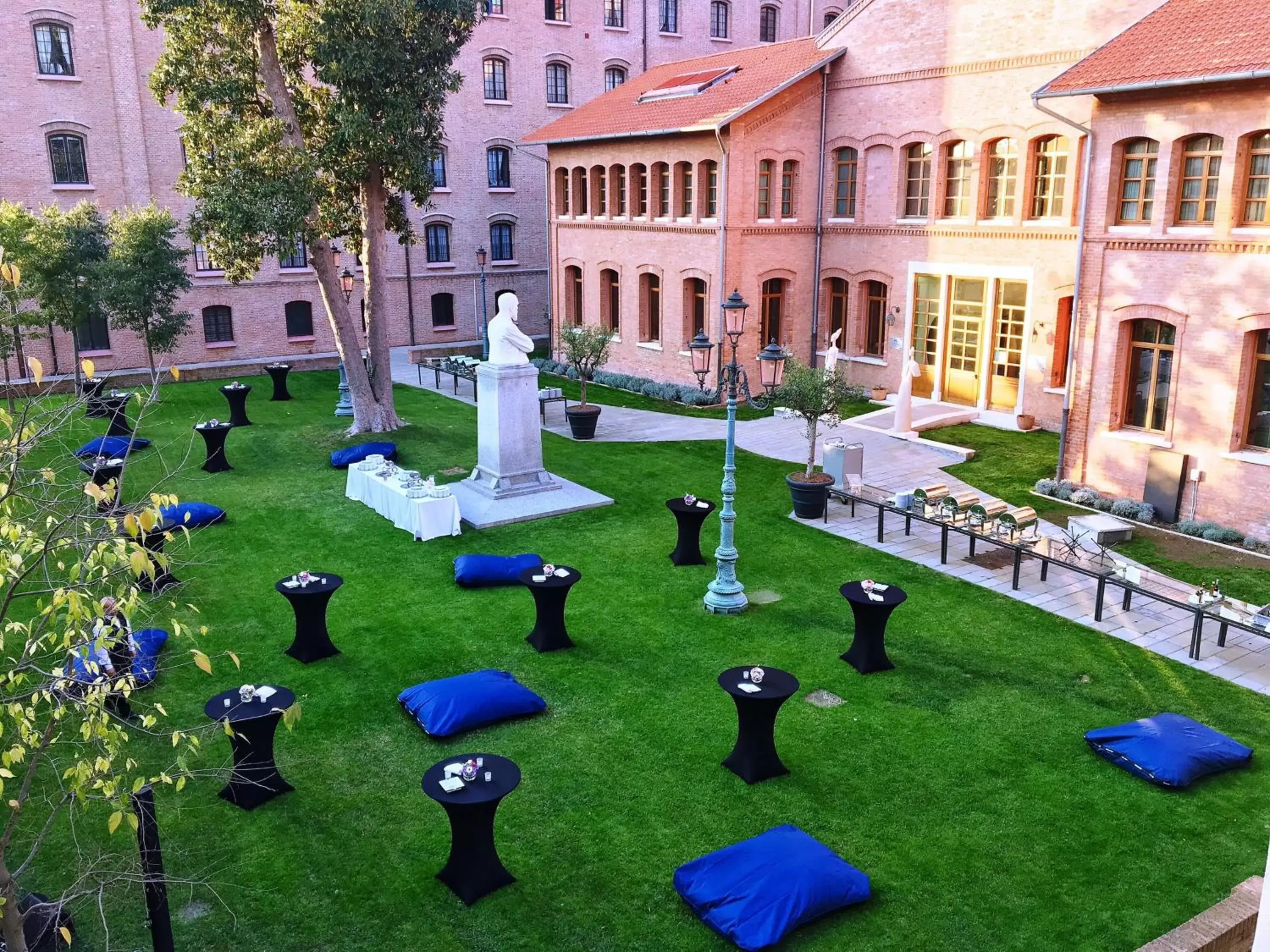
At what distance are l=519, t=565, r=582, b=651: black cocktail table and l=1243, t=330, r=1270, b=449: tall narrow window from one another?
1128 centimetres

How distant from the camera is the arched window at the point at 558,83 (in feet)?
127

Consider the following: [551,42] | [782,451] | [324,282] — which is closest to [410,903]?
[782,451]

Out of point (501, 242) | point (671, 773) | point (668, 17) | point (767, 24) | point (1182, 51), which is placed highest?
point (767, 24)

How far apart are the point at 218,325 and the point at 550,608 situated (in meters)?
25.8

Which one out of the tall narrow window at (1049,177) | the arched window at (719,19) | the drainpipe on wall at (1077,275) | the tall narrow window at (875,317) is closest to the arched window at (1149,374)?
the drainpipe on wall at (1077,275)

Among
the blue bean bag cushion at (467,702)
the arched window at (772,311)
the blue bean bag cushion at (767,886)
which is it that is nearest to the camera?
the blue bean bag cushion at (767,886)

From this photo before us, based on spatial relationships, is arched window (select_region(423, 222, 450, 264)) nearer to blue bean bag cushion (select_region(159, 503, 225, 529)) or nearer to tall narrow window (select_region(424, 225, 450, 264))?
tall narrow window (select_region(424, 225, 450, 264))

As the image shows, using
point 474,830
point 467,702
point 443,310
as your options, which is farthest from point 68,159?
point 474,830

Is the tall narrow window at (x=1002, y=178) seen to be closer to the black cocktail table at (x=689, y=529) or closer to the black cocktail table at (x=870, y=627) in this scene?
the black cocktail table at (x=689, y=529)

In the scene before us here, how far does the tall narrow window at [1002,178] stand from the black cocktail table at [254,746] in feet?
65.4

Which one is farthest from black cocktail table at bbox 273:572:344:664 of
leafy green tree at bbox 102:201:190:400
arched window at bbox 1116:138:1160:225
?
leafy green tree at bbox 102:201:190:400

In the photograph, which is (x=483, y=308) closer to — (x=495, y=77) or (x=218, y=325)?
(x=495, y=77)

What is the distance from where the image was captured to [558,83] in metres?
38.9

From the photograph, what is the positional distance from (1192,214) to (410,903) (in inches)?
624
